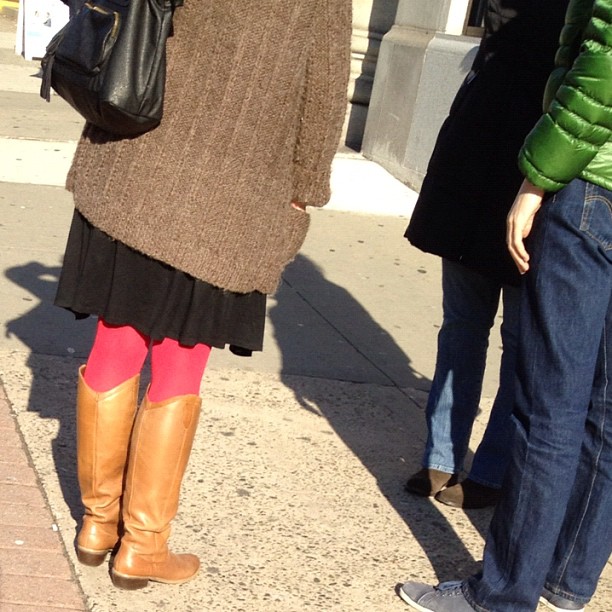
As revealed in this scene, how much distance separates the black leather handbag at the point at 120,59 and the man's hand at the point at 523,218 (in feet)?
2.71

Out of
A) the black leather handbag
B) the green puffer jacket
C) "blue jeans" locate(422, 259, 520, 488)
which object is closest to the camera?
the green puffer jacket

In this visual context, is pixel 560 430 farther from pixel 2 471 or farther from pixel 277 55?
pixel 2 471

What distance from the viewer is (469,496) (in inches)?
152

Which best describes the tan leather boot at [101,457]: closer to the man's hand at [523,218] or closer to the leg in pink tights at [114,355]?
the leg in pink tights at [114,355]

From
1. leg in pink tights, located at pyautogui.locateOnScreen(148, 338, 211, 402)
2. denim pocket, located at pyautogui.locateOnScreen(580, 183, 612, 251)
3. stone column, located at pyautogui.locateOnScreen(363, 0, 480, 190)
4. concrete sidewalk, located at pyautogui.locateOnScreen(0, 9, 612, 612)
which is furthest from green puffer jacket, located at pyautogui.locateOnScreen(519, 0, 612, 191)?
stone column, located at pyautogui.locateOnScreen(363, 0, 480, 190)

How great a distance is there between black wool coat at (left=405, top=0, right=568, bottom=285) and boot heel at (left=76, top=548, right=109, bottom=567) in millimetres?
1313

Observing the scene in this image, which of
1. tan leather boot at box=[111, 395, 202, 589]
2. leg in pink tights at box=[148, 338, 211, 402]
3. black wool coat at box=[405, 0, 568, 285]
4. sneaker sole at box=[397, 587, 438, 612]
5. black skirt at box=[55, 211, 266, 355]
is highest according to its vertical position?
black wool coat at box=[405, 0, 568, 285]

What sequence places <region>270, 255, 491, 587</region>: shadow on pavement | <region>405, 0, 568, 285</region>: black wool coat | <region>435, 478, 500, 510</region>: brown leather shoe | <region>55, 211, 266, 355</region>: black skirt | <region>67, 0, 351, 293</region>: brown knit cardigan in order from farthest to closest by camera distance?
1. <region>435, 478, 500, 510</region>: brown leather shoe
2. <region>270, 255, 491, 587</region>: shadow on pavement
3. <region>405, 0, 568, 285</region>: black wool coat
4. <region>55, 211, 266, 355</region>: black skirt
5. <region>67, 0, 351, 293</region>: brown knit cardigan

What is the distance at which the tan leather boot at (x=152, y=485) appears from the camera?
117 inches

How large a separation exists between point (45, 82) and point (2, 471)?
136 cm

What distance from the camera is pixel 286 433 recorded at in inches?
168

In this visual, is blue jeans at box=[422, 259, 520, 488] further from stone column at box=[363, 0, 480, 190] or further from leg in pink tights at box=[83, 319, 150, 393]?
stone column at box=[363, 0, 480, 190]

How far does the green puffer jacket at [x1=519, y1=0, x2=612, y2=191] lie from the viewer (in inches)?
97.0

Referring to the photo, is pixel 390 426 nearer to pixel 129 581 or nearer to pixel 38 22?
pixel 129 581
